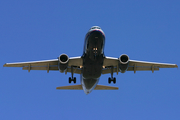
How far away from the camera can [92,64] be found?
31656 mm

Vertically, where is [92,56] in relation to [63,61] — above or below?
above

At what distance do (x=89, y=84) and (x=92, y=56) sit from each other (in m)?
6.03

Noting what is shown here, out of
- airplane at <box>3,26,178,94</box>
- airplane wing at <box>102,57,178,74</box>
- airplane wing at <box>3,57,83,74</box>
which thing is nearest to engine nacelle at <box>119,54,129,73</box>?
airplane at <box>3,26,178,94</box>

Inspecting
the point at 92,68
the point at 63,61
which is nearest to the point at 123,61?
the point at 92,68

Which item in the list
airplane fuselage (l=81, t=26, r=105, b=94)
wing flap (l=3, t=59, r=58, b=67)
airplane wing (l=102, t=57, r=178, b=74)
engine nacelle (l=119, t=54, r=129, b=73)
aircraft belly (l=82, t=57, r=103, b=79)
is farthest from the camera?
airplane wing (l=102, t=57, r=178, b=74)

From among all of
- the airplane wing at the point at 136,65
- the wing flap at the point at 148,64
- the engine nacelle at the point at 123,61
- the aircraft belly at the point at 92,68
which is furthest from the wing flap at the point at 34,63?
the wing flap at the point at 148,64

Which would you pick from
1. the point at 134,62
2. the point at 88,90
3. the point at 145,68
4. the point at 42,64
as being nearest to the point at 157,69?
the point at 145,68

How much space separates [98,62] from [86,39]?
3066 mm

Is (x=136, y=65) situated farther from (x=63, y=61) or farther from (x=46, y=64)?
(x=46, y=64)

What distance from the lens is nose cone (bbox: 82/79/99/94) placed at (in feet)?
115

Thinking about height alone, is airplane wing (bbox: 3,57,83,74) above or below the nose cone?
above

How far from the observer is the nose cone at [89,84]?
35084mm

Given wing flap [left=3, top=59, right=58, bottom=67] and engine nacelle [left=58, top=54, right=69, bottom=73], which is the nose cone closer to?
wing flap [left=3, top=59, right=58, bottom=67]

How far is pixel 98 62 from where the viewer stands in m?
31.3
